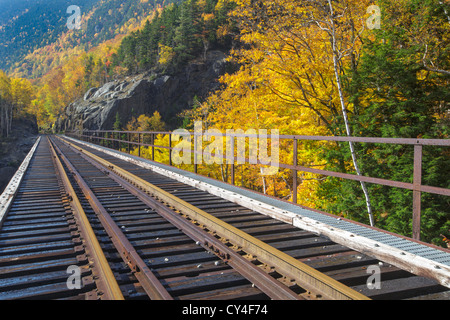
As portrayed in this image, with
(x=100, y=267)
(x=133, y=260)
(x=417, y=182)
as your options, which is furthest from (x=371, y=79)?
(x=100, y=267)

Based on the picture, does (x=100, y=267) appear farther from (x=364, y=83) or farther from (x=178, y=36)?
(x=178, y=36)

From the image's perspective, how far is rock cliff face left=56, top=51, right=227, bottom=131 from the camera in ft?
270

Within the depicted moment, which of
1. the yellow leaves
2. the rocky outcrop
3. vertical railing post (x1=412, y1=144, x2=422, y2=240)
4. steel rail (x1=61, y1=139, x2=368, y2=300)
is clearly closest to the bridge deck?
vertical railing post (x1=412, y1=144, x2=422, y2=240)

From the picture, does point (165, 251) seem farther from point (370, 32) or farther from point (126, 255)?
point (370, 32)

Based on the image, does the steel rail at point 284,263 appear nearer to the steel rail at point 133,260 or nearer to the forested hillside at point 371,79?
the steel rail at point 133,260

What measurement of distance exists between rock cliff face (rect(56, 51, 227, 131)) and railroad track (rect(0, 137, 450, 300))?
78.4 meters

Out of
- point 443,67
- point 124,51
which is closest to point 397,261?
point 443,67

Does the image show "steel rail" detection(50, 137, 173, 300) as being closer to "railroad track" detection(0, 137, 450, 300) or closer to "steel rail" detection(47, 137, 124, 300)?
→ "railroad track" detection(0, 137, 450, 300)

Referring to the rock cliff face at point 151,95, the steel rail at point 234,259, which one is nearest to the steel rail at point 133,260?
the steel rail at point 234,259

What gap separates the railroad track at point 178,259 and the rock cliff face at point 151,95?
78406 mm

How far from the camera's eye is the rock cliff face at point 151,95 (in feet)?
270

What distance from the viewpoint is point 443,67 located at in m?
9.89

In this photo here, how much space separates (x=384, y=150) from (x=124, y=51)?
10864cm
